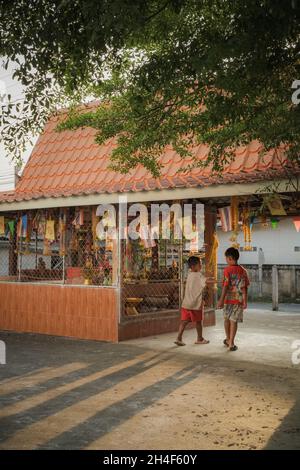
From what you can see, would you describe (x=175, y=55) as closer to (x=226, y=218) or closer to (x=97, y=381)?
(x=97, y=381)

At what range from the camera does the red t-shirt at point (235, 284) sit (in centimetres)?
934

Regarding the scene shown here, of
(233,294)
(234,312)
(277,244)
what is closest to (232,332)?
(234,312)

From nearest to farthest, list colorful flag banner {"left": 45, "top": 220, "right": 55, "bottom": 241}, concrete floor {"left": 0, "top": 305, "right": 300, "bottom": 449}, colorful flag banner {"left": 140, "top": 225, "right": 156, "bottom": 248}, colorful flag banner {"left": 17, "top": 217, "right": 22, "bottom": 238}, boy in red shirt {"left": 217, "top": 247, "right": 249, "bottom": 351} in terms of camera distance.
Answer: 1. concrete floor {"left": 0, "top": 305, "right": 300, "bottom": 449}
2. boy in red shirt {"left": 217, "top": 247, "right": 249, "bottom": 351}
3. colorful flag banner {"left": 140, "top": 225, "right": 156, "bottom": 248}
4. colorful flag banner {"left": 45, "top": 220, "right": 55, "bottom": 241}
5. colorful flag banner {"left": 17, "top": 217, "right": 22, "bottom": 238}

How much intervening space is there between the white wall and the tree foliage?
1729 centimetres

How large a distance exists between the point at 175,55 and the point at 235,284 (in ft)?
15.6

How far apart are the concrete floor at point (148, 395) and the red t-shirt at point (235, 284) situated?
954mm

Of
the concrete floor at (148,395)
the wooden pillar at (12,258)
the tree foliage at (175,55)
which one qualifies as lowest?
the concrete floor at (148,395)

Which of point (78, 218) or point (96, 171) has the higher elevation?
point (96, 171)

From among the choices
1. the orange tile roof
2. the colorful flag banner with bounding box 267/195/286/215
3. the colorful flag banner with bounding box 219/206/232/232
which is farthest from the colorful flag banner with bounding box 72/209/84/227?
the colorful flag banner with bounding box 267/195/286/215

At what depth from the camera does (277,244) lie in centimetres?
2453

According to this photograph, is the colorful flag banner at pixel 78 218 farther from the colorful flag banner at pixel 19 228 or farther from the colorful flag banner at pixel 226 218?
the colorful flag banner at pixel 226 218

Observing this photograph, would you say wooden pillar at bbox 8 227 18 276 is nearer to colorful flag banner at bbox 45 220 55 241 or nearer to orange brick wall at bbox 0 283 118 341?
orange brick wall at bbox 0 283 118 341

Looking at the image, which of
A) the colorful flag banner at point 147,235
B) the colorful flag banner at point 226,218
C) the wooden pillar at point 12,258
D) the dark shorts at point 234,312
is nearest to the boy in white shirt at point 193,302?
the dark shorts at point 234,312

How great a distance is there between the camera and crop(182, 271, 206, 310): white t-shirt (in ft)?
32.4
